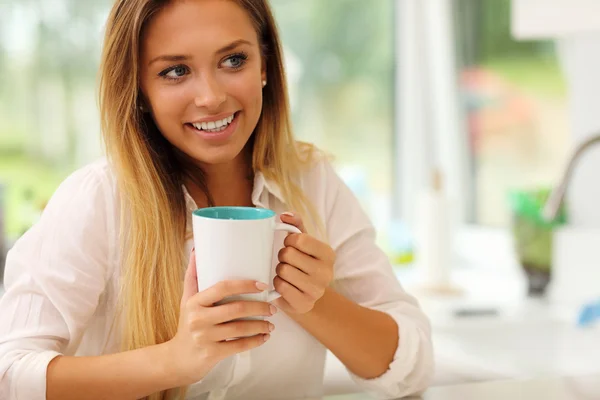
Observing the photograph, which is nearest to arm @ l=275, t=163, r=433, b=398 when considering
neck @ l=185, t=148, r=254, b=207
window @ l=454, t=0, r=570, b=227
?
neck @ l=185, t=148, r=254, b=207

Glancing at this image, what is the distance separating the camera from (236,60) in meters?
1.19

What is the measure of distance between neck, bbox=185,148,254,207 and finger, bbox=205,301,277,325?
0.42 meters

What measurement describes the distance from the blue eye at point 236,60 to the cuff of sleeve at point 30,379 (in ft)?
1.60

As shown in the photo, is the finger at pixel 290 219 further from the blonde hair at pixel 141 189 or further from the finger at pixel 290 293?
the blonde hair at pixel 141 189

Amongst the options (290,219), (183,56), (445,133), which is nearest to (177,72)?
(183,56)

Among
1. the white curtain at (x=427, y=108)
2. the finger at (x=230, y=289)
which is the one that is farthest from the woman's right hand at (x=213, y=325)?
the white curtain at (x=427, y=108)

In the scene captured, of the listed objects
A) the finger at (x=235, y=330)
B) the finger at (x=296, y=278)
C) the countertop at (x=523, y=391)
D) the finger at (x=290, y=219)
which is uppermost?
the finger at (x=290, y=219)

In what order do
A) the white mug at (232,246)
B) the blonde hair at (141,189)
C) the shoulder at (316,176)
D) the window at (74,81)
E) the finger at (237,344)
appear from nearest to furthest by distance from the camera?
the white mug at (232,246) < the finger at (237,344) < the blonde hair at (141,189) < the shoulder at (316,176) < the window at (74,81)

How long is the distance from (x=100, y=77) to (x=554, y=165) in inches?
69.6

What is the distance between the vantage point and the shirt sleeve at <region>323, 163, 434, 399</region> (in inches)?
50.5

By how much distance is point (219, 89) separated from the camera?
1.15m

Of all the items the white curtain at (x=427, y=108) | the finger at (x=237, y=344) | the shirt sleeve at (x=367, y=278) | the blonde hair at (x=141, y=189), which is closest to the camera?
the finger at (x=237, y=344)

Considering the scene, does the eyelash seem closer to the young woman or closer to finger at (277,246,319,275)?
the young woman

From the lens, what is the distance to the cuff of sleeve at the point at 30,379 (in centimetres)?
107
